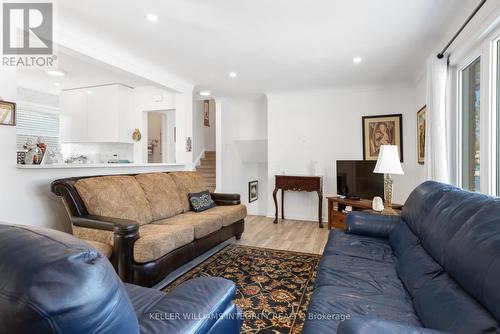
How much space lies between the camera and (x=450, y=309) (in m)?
1.02

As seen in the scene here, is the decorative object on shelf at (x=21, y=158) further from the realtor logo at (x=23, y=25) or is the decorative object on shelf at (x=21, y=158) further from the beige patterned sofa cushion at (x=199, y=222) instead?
the beige patterned sofa cushion at (x=199, y=222)

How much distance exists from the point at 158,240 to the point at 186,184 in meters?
1.56

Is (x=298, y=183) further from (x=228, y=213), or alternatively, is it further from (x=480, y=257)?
(x=480, y=257)

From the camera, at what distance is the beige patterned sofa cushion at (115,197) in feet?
8.21

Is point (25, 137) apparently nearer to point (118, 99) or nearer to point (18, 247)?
point (118, 99)

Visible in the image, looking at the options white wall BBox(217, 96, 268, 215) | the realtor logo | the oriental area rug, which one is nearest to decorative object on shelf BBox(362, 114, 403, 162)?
white wall BBox(217, 96, 268, 215)

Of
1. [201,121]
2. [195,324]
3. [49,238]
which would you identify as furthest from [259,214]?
[49,238]

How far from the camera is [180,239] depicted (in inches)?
100

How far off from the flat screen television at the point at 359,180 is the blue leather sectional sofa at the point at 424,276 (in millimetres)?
1919

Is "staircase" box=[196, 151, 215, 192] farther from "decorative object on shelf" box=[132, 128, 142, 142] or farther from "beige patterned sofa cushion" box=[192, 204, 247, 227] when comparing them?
"beige patterned sofa cushion" box=[192, 204, 247, 227]

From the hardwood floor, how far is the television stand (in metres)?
0.22

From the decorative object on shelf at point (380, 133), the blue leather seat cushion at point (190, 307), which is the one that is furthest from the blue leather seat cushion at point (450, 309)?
the decorative object on shelf at point (380, 133)

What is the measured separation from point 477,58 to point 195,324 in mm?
3020

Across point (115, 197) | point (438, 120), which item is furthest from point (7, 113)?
point (438, 120)
